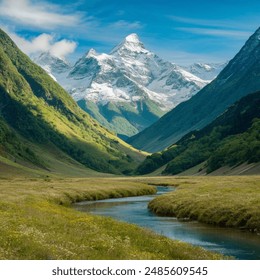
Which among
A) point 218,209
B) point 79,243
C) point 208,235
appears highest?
point 79,243

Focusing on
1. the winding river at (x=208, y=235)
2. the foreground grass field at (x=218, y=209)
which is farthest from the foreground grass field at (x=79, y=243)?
the foreground grass field at (x=218, y=209)

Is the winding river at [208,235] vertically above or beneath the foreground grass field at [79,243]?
beneath

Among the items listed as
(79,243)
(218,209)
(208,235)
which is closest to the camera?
(79,243)

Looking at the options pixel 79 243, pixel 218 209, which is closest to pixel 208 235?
pixel 218 209

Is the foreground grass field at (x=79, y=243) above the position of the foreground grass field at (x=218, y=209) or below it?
above

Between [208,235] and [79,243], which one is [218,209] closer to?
[208,235]

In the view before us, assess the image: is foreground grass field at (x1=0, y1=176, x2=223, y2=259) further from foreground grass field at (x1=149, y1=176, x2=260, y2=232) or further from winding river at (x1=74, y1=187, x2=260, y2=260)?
foreground grass field at (x1=149, y1=176, x2=260, y2=232)

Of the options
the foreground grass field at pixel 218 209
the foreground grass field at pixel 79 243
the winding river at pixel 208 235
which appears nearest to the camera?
the foreground grass field at pixel 79 243

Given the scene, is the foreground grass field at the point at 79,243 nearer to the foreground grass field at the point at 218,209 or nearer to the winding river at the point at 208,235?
the winding river at the point at 208,235

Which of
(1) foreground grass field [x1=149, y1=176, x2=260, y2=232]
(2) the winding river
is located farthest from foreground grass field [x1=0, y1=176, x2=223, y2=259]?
(1) foreground grass field [x1=149, y1=176, x2=260, y2=232]

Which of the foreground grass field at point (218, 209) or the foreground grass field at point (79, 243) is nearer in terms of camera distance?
the foreground grass field at point (79, 243)

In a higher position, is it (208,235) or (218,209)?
(218,209)

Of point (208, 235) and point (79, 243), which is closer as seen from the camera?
point (79, 243)

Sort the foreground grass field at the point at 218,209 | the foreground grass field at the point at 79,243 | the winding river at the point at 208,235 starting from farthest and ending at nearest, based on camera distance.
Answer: the foreground grass field at the point at 218,209
the winding river at the point at 208,235
the foreground grass field at the point at 79,243
